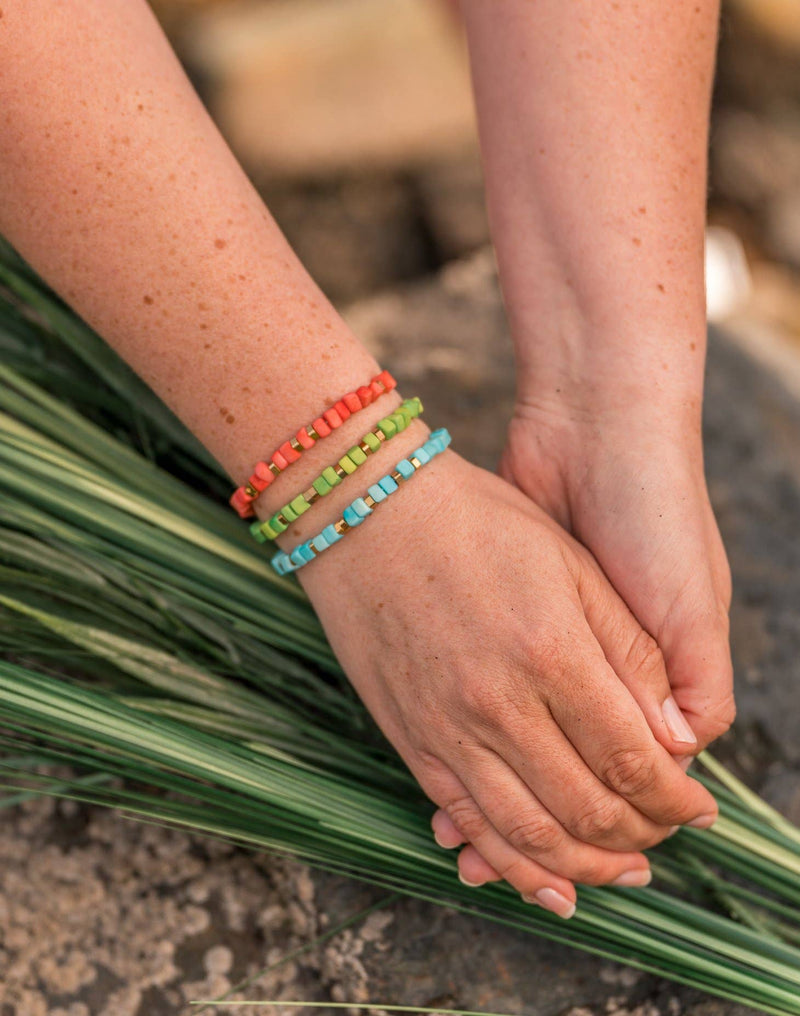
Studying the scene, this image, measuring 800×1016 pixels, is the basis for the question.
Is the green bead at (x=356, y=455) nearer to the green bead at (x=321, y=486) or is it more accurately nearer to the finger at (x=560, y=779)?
the green bead at (x=321, y=486)

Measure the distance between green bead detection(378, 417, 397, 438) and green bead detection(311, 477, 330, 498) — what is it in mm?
66

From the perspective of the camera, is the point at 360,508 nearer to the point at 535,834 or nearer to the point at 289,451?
the point at 289,451

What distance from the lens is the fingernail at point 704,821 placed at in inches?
Result: 34.7

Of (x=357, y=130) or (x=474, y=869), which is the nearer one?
(x=474, y=869)

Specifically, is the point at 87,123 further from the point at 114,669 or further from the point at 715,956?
the point at 715,956

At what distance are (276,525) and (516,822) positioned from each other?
1.07 ft

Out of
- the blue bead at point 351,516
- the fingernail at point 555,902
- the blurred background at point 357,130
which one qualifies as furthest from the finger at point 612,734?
the blurred background at point 357,130

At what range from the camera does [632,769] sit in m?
0.83

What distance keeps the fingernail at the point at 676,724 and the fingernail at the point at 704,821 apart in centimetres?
7

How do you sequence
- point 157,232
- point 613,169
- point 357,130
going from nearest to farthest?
point 157,232, point 613,169, point 357,130

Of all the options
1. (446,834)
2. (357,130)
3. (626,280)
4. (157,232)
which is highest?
(357,130)

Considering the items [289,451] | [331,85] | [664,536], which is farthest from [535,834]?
[331,85]

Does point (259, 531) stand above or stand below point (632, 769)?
above

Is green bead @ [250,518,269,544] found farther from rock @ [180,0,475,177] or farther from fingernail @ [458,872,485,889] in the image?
rock @ [180,0,475,177]
